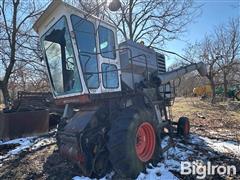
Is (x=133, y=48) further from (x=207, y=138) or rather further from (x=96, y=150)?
(x=207, y=138)

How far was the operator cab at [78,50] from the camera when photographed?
5.02 meters

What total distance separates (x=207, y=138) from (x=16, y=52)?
1383 cm

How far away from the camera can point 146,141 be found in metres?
5.43

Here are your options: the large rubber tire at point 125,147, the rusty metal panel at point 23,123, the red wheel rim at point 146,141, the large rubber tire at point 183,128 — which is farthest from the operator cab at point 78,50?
the rusty metal panel at point 23,123

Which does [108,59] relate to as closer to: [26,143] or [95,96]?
[95,96]

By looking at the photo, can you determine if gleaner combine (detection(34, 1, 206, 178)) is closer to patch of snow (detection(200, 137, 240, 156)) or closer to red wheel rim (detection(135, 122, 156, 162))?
red wheel rim (detection(135, 122, 156, 162))

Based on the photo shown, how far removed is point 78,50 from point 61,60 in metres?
0.86

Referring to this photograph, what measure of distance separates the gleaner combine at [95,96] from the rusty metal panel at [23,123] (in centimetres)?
346

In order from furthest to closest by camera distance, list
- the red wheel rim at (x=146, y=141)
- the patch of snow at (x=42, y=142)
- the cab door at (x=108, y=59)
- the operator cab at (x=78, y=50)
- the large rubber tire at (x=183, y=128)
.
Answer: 1. the large rubber tire at (x=183, y=128)
2. the patch of snow at (x=42, y=142)
3. the cab door at (x=108, y=59)
4. the red wheel rim at (x=146, y=141)
5. the operator cab at (x=78, y=50)

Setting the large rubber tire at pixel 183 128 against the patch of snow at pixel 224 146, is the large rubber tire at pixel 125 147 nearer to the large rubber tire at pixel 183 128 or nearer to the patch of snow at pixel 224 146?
the patch of snow at pixel 224 146

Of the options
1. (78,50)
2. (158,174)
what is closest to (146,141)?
(158,174)

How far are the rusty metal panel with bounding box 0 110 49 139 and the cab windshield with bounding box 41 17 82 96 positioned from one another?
11.4ft

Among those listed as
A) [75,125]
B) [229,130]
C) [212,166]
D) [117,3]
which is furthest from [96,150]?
[229,130]

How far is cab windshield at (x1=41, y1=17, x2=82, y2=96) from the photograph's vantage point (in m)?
5.19
